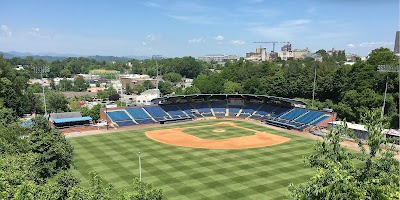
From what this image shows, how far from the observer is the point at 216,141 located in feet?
190

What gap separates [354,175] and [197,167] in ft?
99.4

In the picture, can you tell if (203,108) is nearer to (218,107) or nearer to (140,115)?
(218,107)

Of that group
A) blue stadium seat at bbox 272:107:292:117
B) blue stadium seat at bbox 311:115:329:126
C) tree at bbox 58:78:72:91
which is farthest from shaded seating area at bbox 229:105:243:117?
tree at bbox 58:78:72:91

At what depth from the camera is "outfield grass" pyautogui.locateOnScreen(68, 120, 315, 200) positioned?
35.1 metres

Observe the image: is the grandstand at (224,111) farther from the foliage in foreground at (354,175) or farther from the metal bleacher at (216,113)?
the foliage in foreground at (354,175)

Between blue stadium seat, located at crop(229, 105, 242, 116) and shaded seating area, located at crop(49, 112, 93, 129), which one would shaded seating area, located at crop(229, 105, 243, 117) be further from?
shaded seating area, located at crop(49, 112, 93, 129)

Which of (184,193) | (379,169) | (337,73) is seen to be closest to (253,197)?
(184,193)

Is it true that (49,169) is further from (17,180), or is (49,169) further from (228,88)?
(228,88)

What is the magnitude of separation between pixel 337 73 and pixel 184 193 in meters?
70.6

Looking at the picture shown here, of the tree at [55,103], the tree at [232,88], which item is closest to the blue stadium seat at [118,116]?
the tree at [55,103]

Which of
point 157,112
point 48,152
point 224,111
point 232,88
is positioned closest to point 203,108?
point 224,111

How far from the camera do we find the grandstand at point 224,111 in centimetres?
7244

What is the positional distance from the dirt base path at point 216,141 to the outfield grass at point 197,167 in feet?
7.18

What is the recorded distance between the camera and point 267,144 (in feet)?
184
